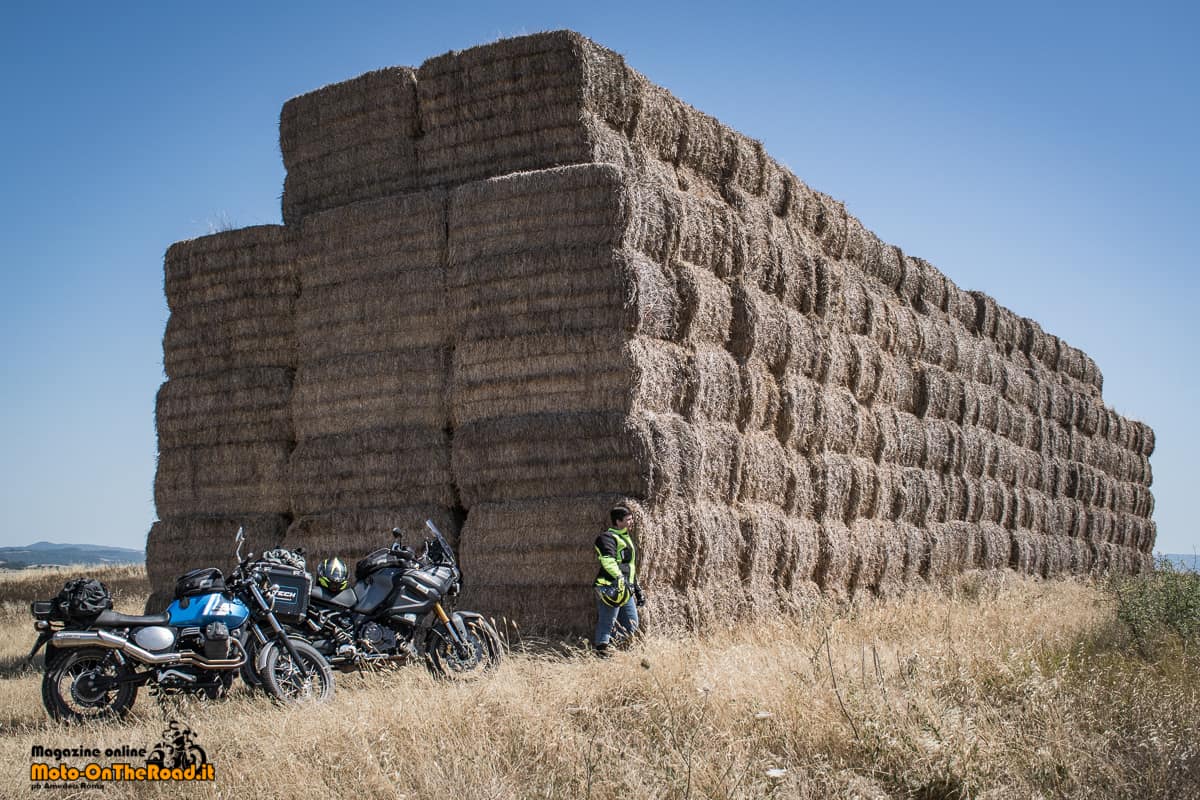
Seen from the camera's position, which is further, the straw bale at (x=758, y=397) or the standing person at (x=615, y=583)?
the straw bale at (x=758, y=397)

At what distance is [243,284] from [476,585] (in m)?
4.69

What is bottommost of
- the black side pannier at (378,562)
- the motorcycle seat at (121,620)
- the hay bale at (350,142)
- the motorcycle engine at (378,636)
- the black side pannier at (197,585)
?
the motorcycle engine at (378,636)

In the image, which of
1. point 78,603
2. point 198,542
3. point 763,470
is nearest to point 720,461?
point 763,470

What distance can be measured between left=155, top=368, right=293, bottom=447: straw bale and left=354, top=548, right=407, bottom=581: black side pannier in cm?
348

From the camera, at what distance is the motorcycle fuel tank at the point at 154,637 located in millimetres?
8820

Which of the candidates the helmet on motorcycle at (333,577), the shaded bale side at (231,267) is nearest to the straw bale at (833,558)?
the helmet on motorcycle at (333,577)

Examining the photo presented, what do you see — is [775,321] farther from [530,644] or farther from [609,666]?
[609,666]

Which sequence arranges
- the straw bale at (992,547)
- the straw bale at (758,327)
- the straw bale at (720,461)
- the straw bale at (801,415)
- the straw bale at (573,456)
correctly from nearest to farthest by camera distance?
the straw bale at (573,456), the straw bale at (720,461), the straw bale at (758,327), the straw bale at (801,415), the straw bale at (992,547)

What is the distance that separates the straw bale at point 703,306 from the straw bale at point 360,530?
3.13 m

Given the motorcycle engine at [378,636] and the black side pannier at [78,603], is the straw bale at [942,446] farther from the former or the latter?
the black side pannier at [78,603]

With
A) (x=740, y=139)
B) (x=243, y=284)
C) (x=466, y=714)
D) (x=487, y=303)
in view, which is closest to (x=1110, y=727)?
(x=466, y=714)

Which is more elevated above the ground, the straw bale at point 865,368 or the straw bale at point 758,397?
the straw bale at point 865,368

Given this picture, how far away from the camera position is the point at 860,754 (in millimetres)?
7293

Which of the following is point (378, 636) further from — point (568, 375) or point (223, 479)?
point (223, 479)
